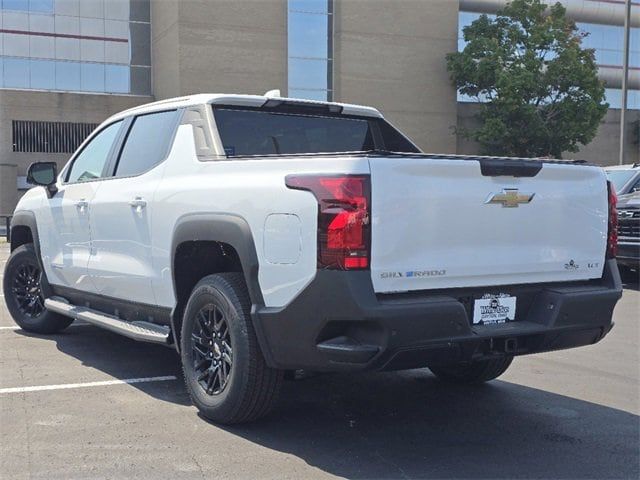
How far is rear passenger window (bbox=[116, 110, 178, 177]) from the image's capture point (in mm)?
5297

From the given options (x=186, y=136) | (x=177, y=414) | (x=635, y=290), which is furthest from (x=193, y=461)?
(x=635, y=290)

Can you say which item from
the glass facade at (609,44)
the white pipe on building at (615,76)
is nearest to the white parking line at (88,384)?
the glass facade at (609,44)

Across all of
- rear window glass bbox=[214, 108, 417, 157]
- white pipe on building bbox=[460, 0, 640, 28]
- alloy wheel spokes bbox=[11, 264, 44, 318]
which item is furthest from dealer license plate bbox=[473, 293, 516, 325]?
white pipe on building bbox=[460, 0, 640, 28]

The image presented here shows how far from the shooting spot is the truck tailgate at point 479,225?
3758 mm

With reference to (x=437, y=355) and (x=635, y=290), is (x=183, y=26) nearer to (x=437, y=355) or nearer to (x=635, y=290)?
(x=635, y=290)

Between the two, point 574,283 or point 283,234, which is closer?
point 283,234

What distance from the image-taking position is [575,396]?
18.0 feet

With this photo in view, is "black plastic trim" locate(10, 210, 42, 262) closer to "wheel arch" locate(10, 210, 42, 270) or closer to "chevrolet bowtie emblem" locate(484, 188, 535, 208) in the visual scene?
"wheel arch" locate(10, 210, 42, 270)

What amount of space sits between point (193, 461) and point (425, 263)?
1.65 metres

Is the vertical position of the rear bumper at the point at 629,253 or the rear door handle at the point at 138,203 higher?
the rear door handle at the point at 138,203

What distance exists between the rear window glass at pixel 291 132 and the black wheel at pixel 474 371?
1900 millimetres

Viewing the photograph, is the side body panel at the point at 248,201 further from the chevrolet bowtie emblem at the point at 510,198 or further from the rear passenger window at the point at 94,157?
the rear passenger window at the point at 94,157

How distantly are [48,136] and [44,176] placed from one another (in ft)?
110

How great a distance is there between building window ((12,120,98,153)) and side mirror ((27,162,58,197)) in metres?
32.4
